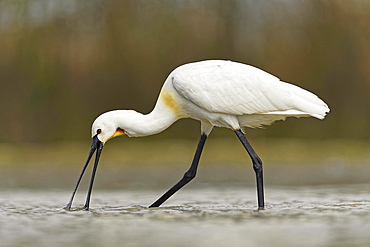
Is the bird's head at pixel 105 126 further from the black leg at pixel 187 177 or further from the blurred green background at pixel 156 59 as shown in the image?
the blurred green background at pixel 156 59

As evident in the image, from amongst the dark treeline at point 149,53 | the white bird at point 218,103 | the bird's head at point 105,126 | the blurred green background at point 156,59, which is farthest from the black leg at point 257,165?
the dark treeline at point 149,53

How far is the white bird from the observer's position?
9695 millimetres

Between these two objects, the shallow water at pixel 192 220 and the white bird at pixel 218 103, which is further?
the white bird at pixel 218 103

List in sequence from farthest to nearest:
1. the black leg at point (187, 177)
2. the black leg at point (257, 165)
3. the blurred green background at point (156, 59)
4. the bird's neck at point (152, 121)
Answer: the blurred green background at point (156, 59) → the black leg at point (187, 177) → the bird's neck at point (152, 121) → the black leg at point (257, 165)

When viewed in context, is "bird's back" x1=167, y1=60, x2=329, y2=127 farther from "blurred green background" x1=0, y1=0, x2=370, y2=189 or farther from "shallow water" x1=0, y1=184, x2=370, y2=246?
"blurred green background" x1=0, y1=0, x2=370, y2=189

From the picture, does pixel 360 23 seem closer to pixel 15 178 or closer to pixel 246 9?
pixel 246 9

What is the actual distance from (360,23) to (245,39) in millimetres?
2378

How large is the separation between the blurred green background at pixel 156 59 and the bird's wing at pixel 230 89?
7.81 meters

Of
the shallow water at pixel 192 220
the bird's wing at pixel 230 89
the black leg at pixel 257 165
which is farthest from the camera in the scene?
the black leg at pixel 257 165

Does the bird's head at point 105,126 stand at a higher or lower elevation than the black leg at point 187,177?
higher

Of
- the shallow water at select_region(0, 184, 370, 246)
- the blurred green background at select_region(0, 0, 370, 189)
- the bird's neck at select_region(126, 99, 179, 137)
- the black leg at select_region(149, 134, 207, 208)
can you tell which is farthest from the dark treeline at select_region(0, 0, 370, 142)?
the bird's neck at select_region(126, 99, 179, 137)

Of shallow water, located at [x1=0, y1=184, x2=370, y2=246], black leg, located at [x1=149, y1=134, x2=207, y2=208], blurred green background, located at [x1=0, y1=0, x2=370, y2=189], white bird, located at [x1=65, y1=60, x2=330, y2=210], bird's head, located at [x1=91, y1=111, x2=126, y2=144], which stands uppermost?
blurred green background, located at [x1=0, y1=0, x2=370, y2=189]

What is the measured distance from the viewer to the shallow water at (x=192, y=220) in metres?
7.48

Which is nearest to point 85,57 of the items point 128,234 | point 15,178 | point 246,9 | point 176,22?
point 176,22
